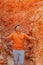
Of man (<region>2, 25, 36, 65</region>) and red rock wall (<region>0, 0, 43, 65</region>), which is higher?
red rock wall (<region>0, 0, 43, 65</region>)

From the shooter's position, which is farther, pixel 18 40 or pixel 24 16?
pixel 24 16

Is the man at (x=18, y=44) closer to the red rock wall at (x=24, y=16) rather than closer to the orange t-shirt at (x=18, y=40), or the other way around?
the orange t-shirt at (x=18, y=40)

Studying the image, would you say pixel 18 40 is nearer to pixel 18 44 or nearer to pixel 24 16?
pixel 18 44

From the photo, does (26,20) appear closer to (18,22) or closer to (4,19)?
(18,22)

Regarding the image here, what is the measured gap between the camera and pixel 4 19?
3.86 meters

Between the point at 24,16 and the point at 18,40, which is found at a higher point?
the point at 24,16

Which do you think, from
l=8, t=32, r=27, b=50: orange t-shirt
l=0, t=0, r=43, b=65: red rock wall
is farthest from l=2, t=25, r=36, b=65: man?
l=0, t=0, r=43, b=65: red rock wall

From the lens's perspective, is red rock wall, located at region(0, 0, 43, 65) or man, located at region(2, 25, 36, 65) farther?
red rock wall, located at region(0, 0, 43, 65)

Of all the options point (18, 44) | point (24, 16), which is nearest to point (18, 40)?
point (18, 44)

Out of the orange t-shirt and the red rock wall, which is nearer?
the orange t-shirt

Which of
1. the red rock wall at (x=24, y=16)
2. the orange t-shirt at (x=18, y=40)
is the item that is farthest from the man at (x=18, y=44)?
the red rock wall at (x=24, y=16)

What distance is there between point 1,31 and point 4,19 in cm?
23

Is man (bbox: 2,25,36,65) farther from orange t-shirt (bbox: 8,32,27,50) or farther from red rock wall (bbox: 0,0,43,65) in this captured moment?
red rock wall (bbox: 0,0,43,65)

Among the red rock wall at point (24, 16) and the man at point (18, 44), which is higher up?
the red rock wall at point (24, 16)
